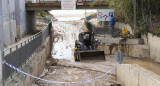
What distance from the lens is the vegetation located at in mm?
23544

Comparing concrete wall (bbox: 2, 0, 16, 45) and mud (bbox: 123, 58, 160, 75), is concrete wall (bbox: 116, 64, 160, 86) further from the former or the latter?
concrete wall (bbox: 2, 0, 16, 45)

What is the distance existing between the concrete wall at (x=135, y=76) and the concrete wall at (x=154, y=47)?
6323mm

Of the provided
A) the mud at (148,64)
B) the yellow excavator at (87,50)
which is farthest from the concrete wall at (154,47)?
the yellow excavator at (87,50)

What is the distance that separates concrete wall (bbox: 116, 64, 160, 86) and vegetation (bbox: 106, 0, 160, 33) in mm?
10336

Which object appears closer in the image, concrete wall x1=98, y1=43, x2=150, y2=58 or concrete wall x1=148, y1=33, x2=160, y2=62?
concrete wall x1=148, y1=33, x2=160, y2=62

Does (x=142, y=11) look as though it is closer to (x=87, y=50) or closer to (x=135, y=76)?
(x=87, y=50)

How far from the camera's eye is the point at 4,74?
8672 mm

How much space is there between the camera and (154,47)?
798 inches

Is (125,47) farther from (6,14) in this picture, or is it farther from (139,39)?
(6,14)

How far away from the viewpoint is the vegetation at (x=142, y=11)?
23544mm

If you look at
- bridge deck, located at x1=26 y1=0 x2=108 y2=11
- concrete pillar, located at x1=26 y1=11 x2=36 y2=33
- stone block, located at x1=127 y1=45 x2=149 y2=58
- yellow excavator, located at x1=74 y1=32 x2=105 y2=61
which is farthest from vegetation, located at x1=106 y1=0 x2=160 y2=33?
concrete pillar, located at x1=26 y1=11 x2=36 y2=33

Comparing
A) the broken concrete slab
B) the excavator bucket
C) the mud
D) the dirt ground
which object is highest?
the broken concrete slab

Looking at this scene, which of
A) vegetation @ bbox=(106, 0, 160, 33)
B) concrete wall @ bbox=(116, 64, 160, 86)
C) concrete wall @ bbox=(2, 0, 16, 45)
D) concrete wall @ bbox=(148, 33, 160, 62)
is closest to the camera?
concrete wall @ bbox=(116, 64, 160, 86)

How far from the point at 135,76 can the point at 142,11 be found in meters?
14.5
